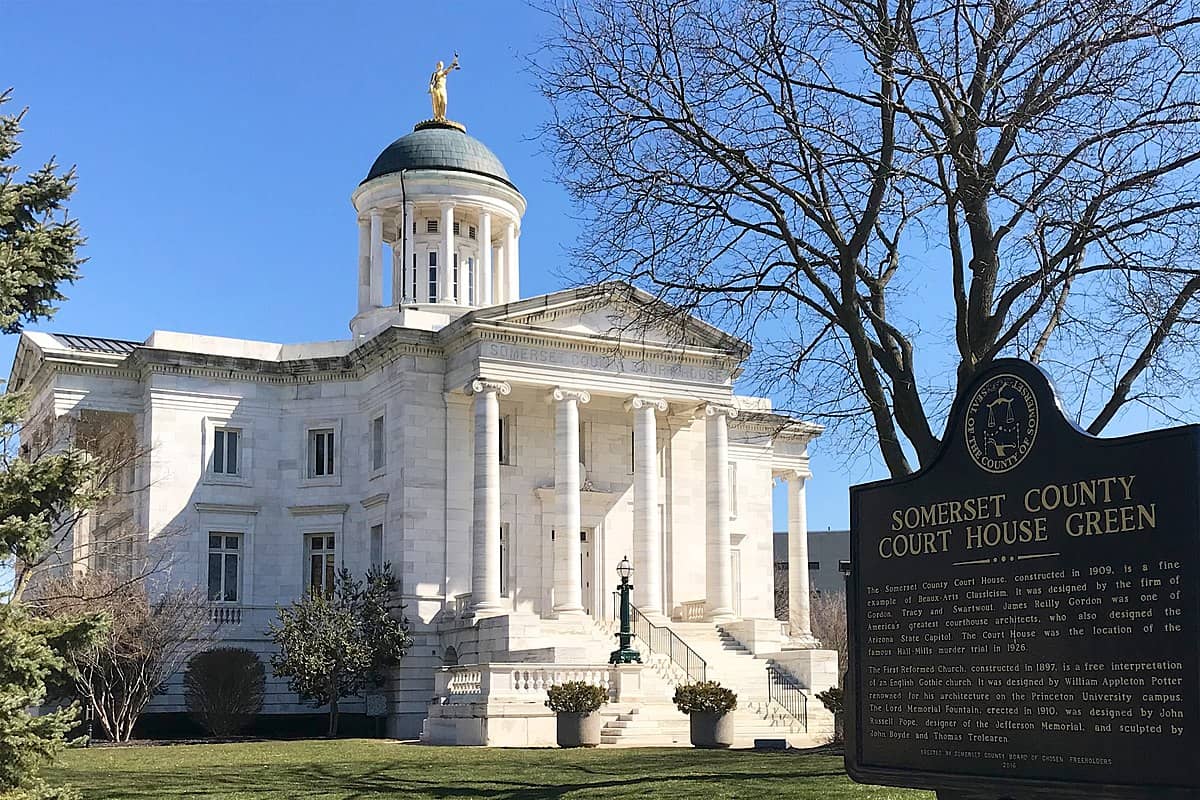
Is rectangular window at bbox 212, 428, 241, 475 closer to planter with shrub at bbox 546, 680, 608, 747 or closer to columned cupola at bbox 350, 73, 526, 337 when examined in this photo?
columned cupola at bbox 350, 73, 526, 337

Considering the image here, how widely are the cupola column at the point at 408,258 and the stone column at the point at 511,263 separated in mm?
3829

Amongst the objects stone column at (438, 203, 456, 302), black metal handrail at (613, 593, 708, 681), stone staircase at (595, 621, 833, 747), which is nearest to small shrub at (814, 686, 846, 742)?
stone staircase at (595, 621, 833, 747)

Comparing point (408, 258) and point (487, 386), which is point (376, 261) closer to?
point (408, 258)

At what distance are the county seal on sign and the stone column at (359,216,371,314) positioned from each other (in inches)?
1841

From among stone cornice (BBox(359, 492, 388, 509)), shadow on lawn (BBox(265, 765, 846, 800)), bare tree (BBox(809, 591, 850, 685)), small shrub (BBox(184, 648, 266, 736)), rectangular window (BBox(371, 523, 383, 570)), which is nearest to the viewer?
shadow on lawn (BBox(265, 765, 846, 800))

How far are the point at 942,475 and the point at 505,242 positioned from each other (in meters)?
47.0

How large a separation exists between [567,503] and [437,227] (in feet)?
50.3

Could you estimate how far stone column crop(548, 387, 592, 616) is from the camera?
44.8m

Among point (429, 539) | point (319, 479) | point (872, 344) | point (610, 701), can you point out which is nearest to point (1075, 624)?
point (872, 344)

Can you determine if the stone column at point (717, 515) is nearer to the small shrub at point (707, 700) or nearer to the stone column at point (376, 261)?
the stone column at point (376, 261)

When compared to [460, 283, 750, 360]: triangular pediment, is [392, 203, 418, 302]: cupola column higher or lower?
higher

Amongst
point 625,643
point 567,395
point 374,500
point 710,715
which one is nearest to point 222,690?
point 374,500

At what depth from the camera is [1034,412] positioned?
9.46 m

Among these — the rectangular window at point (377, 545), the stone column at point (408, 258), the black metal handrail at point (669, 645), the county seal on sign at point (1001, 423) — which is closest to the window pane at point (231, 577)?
the rectangular window at point (377, 545)
